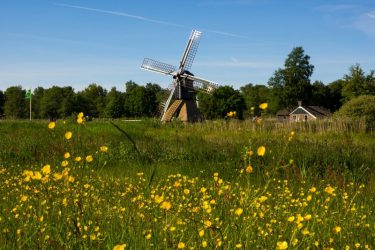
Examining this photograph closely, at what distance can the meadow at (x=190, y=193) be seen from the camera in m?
3.01

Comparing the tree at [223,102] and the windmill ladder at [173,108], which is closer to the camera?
the windmill ladder at [173,108]

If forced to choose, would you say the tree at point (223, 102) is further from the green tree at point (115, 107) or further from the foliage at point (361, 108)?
the foliage at point (361, 108)

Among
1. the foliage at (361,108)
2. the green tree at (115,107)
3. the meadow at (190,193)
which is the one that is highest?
the green tree at (115,107)

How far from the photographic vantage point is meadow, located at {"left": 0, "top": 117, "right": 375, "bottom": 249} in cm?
301

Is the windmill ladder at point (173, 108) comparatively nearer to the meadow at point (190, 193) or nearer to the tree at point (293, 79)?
the meadow at point (190, 193)

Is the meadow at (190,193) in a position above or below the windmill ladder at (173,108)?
below

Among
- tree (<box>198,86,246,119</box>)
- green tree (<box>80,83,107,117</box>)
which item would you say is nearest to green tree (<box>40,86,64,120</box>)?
green tree (<box>80,83,107,117</box>)

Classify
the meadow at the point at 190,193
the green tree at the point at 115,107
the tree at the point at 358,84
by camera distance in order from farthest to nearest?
1. the green tree at the point at 115,107
2. the tree at the point at 358,84
3. the meadow at the point at 190,193

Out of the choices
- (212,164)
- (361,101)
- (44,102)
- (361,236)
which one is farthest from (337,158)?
(44,102)

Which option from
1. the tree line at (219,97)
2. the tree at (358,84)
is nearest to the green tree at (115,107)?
the tree line at (219,97)

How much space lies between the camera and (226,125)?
86.2 ft

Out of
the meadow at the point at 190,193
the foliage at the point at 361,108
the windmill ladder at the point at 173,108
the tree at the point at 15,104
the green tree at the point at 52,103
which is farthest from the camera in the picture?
the green tree at the point at 52,103

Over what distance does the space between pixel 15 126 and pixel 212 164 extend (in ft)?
68.6

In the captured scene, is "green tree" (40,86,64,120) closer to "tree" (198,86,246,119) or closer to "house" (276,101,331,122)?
"tree" (198,86,246,119)
